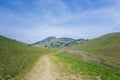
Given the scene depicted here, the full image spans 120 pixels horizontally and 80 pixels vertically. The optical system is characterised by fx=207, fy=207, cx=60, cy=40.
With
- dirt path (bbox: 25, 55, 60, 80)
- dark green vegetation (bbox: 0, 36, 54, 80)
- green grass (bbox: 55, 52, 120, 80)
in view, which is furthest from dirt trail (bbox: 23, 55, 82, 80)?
green grass (bbox: 55, 52, 120, 80)

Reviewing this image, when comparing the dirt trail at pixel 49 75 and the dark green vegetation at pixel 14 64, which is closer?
the dirt trail at pixel 49 75

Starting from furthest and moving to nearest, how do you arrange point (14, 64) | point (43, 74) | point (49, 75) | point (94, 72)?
point (14, 64) → point (94, 72) → point (43, 74) → point (49, 75)

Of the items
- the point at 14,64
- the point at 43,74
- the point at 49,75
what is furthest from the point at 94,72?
the point at 14,64

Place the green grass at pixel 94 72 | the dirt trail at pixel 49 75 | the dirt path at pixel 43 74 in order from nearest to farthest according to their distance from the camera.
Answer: the green grass at pixel 94 72 < the dirt trail at pixel 49 75 < the dirt path at pixel 43 74

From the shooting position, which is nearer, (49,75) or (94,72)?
(49,75)

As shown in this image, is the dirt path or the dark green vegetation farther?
the dark green vegetation

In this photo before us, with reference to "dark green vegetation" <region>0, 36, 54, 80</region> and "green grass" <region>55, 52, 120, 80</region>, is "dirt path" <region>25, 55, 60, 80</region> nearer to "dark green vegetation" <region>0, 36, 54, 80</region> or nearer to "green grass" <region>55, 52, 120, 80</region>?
"dark green vegetation" <region>0, 36, 54, 80</region>

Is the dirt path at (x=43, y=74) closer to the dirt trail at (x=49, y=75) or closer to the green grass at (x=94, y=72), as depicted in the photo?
the dirt trail at (x=49, y=75)

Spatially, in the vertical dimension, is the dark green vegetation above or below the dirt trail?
above

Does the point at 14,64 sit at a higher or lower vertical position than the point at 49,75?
higher

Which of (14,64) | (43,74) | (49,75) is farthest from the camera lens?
(14,64)

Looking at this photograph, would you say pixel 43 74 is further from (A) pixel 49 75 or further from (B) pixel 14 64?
(B) pixel 14 64

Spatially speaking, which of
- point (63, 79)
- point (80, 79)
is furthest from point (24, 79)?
point (80, 79)

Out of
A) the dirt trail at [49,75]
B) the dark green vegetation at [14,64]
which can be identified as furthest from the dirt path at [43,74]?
the dark green vegetation at [14,64]
